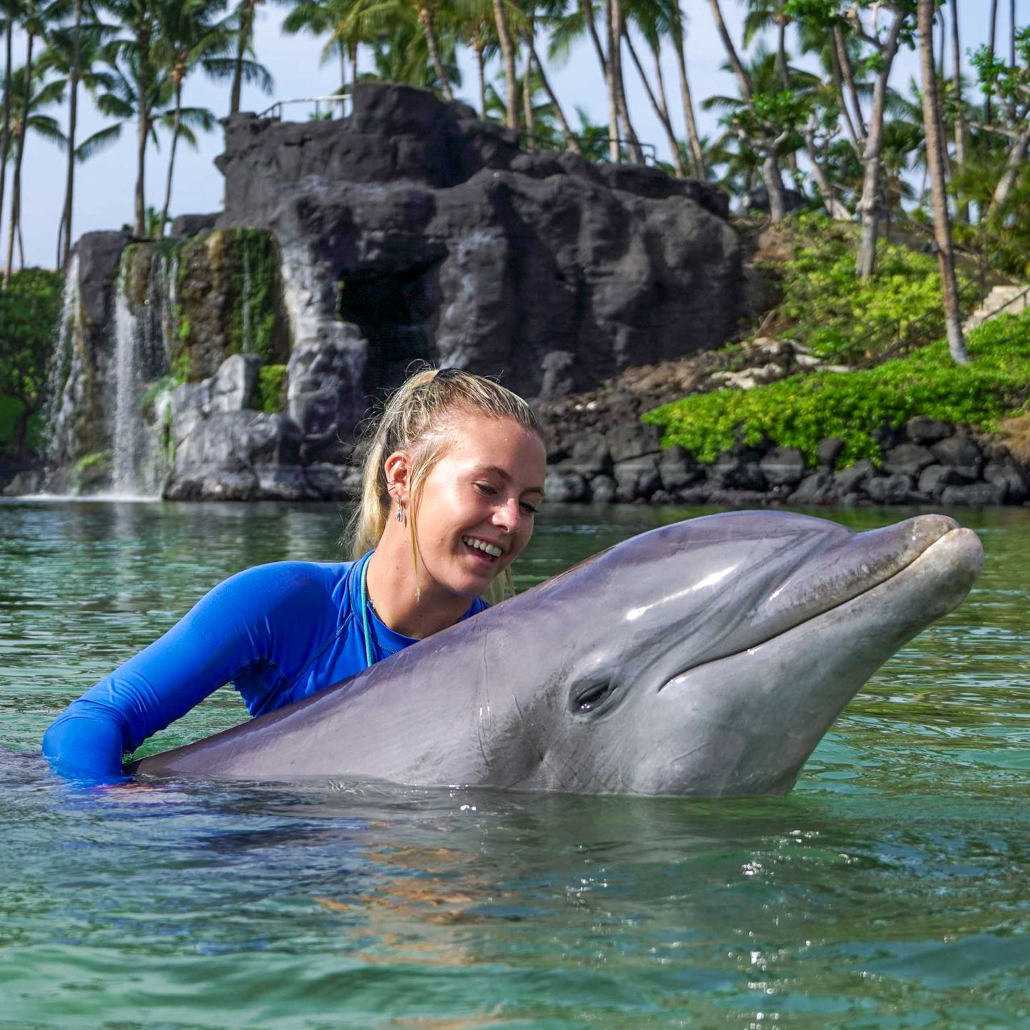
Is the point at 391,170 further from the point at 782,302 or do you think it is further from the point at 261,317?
the point at 782,302

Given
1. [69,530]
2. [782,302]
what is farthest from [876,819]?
[782,302]

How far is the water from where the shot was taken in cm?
203

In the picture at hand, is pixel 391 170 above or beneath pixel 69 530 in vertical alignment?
above

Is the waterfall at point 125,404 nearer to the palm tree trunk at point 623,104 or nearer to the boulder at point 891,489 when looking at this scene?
the palm tree trunk at point 623,104

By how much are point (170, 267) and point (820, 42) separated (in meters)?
25.3

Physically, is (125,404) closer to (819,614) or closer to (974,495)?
(974,495)

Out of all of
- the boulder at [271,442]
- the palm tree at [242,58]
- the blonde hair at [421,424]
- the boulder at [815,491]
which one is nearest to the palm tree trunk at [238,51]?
the palm tree at [242,58]

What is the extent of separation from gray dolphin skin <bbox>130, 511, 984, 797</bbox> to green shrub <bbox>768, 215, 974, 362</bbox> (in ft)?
97.4

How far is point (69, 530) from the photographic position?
18.5 m

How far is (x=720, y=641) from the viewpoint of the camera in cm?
273

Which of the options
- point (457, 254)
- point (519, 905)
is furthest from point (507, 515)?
point (457, 254)

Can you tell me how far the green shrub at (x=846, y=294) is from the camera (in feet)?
106

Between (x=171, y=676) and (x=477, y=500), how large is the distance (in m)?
0.77

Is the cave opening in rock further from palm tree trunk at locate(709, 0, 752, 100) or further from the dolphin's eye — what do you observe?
the dolphin's eye
